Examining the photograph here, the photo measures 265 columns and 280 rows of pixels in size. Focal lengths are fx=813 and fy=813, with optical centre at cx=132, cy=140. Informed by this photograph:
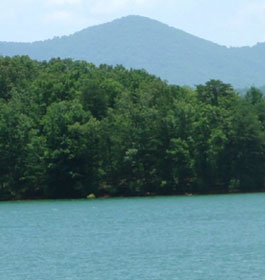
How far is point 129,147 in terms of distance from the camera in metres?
96.3

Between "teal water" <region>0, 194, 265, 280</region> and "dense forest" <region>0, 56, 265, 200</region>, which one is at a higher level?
"dense forest" <region>0, 56, 265, 200</region>

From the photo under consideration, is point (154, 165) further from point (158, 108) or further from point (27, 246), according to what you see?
point (27, 246)

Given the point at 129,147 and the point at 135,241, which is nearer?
the point at 135,241

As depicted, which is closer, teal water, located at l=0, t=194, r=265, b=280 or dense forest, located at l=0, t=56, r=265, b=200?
teal water, located at l=0, t=194, r=265, b=280

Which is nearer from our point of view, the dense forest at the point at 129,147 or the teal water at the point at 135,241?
the teal water at the point at 135,241

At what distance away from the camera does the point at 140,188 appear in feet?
310

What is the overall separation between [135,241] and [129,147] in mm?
46747

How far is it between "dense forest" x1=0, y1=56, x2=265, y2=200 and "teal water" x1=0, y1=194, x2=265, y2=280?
13.8 m

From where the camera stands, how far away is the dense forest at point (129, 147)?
9312 cm

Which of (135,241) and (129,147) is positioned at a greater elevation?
(129,147)

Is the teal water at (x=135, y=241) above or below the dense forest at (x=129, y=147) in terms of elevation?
below

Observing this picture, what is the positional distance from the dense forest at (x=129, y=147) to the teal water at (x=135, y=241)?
45.4ft

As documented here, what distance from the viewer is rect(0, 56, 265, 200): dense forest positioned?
93.1m

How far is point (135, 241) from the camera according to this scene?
49875mm
